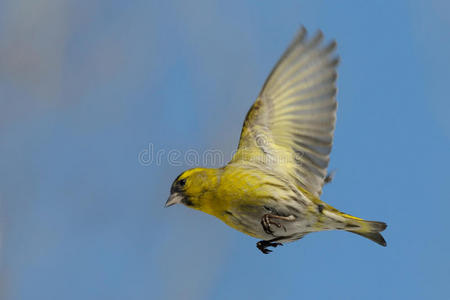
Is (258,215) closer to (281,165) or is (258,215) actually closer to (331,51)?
(281,165)

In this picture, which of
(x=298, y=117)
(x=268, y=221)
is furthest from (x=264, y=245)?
(x=298, y=117)

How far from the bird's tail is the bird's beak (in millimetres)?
1042

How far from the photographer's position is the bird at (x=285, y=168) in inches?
153

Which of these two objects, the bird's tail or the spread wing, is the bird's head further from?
the bird's tail

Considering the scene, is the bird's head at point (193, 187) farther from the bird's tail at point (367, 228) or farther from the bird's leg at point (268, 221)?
the bird's tail at point (367, 228)

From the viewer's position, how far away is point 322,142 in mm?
4504

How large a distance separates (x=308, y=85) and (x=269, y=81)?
0.96 feet

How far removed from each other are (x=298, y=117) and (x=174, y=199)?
1.19m

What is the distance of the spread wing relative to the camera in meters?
4.46

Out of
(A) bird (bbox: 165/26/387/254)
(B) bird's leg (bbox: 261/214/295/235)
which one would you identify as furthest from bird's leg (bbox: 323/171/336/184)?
(B) bird's leg (bbox: 261/214/295/235)

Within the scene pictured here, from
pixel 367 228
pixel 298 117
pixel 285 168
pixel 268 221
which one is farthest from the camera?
pixel 298 117

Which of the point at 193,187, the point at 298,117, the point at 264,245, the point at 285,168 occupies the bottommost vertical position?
the point at 264,245

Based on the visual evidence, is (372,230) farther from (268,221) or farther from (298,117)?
(298,117)

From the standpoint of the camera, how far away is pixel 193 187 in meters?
4.01
